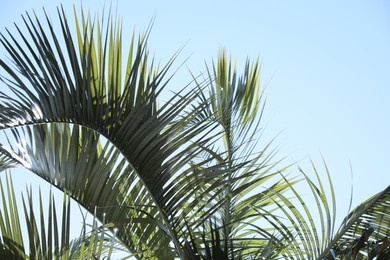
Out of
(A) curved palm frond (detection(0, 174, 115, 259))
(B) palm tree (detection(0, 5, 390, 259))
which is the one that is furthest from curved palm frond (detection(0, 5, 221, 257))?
(A) curved palm frond (detection(0, 174, 115, 259))

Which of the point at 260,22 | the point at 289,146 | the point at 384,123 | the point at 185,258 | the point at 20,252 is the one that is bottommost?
the point at 185,258

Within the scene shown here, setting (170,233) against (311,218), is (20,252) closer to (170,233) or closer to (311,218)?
(170,233)

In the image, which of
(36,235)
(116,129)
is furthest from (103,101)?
(36,235)

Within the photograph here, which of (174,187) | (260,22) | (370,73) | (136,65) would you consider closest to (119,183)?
(174,187)

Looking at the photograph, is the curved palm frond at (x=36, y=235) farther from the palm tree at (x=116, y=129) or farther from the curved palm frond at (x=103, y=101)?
the curved palm frond at (x=103, y=101)

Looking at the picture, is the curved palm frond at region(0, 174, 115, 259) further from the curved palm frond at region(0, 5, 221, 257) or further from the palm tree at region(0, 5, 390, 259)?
the curved palm frond at region(0, 5, 221, 257)

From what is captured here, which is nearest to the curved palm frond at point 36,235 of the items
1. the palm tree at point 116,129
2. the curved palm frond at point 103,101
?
the palm tree at point 116,129

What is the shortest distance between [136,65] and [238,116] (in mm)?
1101

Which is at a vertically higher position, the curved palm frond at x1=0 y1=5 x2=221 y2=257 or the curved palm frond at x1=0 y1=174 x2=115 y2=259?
the curved palm frond at x1=0 y1=5 x2=221 y2=257

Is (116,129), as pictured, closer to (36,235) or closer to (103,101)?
(103,101)

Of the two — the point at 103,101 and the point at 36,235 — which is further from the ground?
the point at 103,101

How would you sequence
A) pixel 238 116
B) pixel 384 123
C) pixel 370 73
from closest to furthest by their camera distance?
1. pixel 238 116
2. pixel 384 123
3. pixel 370 73

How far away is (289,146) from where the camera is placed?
2.29 meters

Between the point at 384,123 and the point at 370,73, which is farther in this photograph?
the point at 370,73
